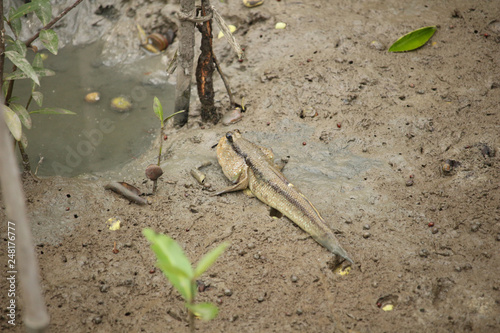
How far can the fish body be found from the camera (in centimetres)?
336

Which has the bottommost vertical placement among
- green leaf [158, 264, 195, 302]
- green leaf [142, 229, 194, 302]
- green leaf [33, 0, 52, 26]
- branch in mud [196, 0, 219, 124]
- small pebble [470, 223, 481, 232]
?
small pebble [470, 223, 481, 232]

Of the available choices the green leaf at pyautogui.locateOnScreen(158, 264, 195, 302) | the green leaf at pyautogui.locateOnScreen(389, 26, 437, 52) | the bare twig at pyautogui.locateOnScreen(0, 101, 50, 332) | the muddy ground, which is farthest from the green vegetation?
the green leaf at pyautogui.locateOnScreen(389, 26, 437, 52)

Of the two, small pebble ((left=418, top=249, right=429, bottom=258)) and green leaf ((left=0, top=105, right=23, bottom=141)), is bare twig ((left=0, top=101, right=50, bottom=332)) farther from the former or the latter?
small pebble ((left=418, top=249, right=429, bottom=258))

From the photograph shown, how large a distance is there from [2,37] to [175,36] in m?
3.56

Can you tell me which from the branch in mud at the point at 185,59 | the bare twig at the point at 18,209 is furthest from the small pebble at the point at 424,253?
the branch in mud at the point at 185,59

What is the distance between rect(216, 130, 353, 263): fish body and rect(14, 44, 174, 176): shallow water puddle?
1.32 meters

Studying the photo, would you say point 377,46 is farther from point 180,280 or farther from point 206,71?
point 180,280

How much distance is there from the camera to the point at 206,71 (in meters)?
4.62

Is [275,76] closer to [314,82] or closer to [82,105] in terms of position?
[314,82]

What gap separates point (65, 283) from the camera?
10.1ft

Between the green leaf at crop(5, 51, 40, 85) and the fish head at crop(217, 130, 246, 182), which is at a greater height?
the green leaf at crop(5, 51, 40, 85)

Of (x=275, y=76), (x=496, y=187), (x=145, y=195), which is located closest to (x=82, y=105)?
(x=145, y=195)

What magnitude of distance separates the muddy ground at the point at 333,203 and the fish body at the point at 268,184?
111mm

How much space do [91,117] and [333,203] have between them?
3434 millimetres
